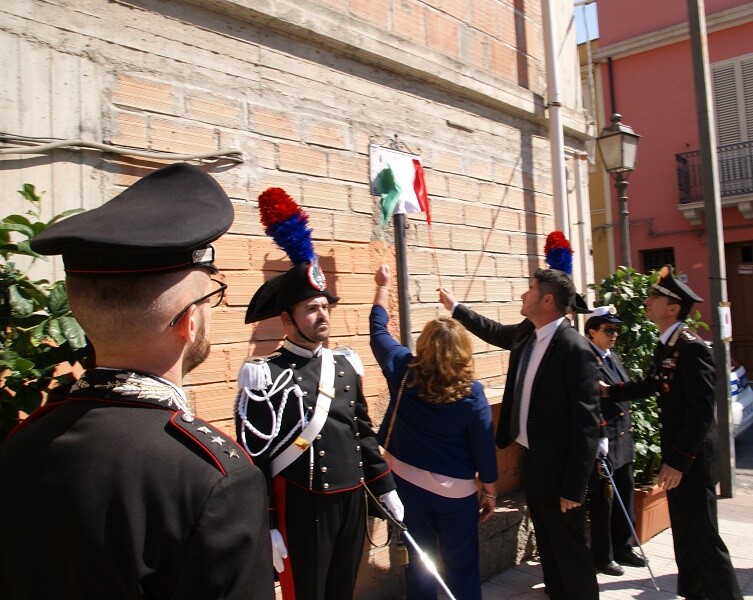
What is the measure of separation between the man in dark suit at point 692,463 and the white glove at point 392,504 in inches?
65.2

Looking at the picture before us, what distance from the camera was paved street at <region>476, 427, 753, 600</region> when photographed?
4.41m

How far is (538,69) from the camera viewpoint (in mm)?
6090

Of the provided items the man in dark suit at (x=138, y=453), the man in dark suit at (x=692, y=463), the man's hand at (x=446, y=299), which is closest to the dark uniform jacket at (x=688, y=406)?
the man in dark suit at (x=692, y=463)

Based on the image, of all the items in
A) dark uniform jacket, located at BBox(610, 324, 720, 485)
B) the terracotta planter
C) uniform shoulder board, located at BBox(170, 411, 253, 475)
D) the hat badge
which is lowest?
the terracotta planter

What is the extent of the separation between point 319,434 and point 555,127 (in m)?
3.85

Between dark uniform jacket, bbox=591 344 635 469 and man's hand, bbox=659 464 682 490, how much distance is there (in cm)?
84

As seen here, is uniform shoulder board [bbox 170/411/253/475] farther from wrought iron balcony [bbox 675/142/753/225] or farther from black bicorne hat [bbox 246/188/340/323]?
wrought iron balcony [bbox 675/142/753/225]

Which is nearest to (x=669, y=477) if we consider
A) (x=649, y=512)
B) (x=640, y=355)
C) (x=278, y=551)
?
(x=649, y=512)

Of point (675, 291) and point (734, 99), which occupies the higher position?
point (734, 99)

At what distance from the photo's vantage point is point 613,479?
4.95 m

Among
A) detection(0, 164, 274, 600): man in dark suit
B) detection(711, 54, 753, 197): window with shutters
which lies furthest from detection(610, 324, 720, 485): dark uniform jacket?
detection(711, 54, 753, 197): window with shutters

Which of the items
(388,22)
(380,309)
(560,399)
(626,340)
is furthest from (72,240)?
(626,340)

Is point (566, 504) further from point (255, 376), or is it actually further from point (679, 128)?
point (679, 128)

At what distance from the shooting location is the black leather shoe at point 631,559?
4926 millimetres
